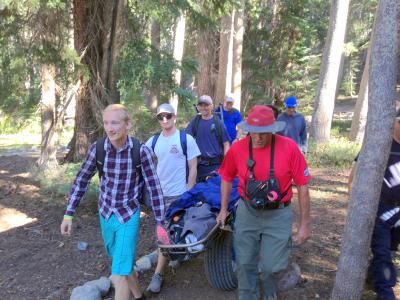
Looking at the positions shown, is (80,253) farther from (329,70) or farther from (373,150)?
(329,70)

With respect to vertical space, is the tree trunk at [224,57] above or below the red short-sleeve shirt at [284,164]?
above

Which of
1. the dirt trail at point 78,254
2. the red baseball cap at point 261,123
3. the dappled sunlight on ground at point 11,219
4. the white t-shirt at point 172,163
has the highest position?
the red baseball cap at point 261,123

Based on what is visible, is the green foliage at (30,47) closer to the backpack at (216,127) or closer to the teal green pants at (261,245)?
the backpack at (216,127)

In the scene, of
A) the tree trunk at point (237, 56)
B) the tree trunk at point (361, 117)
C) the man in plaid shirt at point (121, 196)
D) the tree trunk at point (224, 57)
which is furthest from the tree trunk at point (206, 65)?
the man in plaid shirt at point (121, 196)

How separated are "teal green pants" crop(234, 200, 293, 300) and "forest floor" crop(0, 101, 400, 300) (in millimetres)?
707

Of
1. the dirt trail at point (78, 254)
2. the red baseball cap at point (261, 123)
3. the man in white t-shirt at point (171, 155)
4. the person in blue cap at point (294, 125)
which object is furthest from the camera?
the person in blue cap at point (294, 125)

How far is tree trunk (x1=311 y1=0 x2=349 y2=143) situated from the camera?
44.7 feet

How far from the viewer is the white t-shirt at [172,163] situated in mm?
4840

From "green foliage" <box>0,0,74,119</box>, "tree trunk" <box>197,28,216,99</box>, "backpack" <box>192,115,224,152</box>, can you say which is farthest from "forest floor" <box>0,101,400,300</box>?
"tree trunk" <box>197,28,216,99</box>

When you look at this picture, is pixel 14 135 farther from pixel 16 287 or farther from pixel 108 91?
pixel 16 287

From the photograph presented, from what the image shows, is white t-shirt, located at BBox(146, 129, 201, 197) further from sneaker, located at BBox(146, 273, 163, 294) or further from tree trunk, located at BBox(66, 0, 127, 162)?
tree trunk, located at BBox(66, 0, 127, 162)

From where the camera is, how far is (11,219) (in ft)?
24.5

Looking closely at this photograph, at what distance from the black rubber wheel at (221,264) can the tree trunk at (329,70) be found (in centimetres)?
1051

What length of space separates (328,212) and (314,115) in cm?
749
